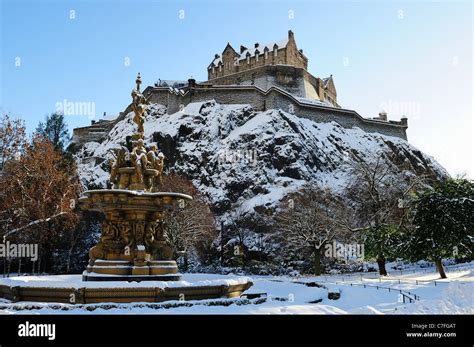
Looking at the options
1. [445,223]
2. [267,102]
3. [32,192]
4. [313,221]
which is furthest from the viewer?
[267,102]

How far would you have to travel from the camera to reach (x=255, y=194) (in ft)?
189

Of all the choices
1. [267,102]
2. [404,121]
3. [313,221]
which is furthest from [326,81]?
[313,221]

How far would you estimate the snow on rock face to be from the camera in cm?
5909

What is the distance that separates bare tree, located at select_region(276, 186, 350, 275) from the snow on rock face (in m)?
7.61

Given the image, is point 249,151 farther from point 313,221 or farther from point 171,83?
point 171,83

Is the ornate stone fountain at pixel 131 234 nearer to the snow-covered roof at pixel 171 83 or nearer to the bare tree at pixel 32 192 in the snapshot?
the bare tree at pixel 32 192

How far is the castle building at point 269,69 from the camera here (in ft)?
274

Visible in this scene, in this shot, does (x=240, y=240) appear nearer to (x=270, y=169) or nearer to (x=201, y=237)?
(x=201, y=237)

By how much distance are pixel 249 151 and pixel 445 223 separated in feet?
133

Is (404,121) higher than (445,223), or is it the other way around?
(404,121)

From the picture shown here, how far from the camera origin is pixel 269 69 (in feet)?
274

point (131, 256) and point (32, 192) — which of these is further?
point (32, 192)

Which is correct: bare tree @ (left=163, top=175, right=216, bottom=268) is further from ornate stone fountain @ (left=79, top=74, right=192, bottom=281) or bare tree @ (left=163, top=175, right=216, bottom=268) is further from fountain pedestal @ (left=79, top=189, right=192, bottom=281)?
fountain pedestal @ (left=79, top=189, right=192, bottom=281)
